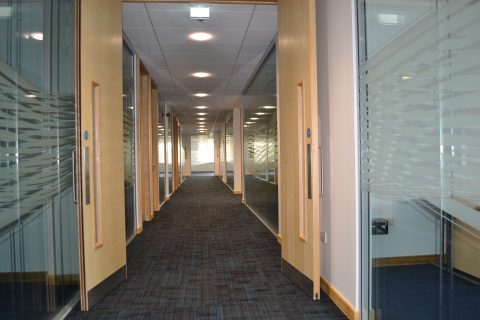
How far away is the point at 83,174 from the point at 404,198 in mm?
2130

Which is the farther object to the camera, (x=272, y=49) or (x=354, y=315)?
(x=272, y=49)

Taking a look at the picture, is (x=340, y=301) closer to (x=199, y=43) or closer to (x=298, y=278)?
(x=298, y=278)

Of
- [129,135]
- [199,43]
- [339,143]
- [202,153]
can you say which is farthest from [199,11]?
[202,153]

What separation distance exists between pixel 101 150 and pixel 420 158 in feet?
7.67

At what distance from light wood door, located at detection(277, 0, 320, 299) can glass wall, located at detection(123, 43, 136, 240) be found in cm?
229

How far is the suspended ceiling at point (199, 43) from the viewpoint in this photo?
14.4 feet

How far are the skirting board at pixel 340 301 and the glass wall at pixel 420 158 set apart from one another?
0.13 m

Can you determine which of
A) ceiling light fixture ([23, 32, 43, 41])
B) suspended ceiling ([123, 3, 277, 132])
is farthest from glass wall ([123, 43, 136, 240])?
ceiling light fixture ([23, 32, 43, 41])

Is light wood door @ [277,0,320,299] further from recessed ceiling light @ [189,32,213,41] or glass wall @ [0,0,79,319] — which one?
glass wall @ [0,0,79,319]

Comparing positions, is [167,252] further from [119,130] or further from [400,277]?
[400,277]

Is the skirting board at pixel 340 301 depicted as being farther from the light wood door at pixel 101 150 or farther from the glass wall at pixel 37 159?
the glass wall at pixel 37 159

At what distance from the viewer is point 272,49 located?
18.7ft

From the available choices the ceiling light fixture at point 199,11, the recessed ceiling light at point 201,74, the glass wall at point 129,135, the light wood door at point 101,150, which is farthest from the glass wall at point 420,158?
the recessed ceiling light at point 201,74

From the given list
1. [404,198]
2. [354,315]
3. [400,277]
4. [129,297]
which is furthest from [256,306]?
[404,198]
